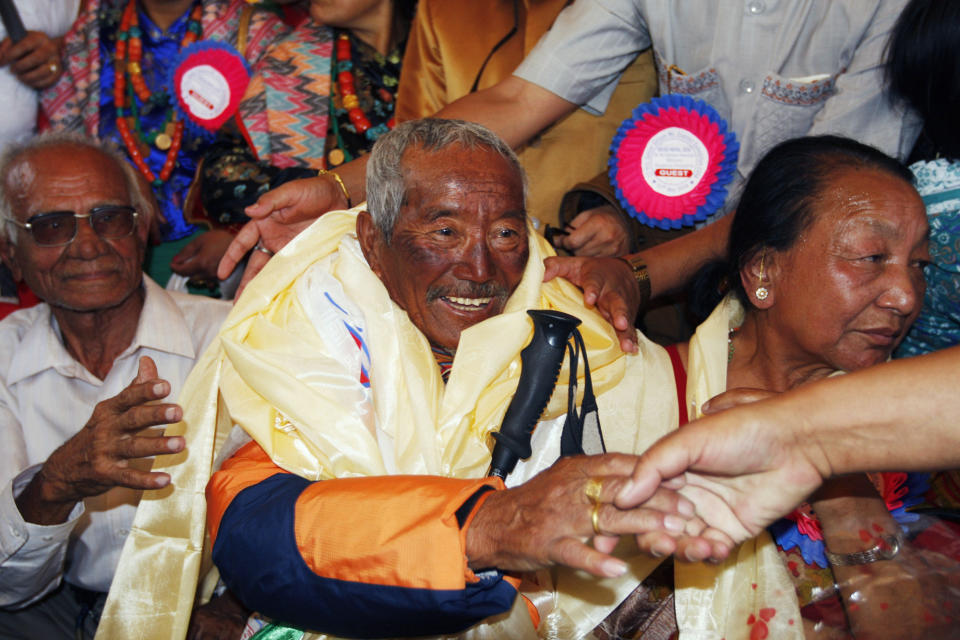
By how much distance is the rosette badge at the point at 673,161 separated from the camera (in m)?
3.05

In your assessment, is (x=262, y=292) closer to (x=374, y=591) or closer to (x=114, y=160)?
(x=374, y=591)

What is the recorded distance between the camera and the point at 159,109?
4398 mm

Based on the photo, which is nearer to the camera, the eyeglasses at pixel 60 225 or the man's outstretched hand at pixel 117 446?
the man's outstretched hand at pixel 117 446

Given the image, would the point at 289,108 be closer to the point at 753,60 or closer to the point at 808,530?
the point at 753,60

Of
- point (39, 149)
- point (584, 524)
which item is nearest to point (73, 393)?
point (39, 149)

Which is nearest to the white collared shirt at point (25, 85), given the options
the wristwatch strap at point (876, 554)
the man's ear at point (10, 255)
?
the man's ear at point (10, 255)

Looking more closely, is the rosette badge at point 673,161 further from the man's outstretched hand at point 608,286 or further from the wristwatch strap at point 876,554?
the wristwatch strap at point 876,554

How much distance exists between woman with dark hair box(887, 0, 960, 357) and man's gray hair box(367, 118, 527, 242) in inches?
49.7

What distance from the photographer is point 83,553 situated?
294 centimetres

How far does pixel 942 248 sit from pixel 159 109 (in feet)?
12.0

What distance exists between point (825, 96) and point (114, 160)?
2.64 meters

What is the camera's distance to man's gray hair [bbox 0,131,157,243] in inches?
123

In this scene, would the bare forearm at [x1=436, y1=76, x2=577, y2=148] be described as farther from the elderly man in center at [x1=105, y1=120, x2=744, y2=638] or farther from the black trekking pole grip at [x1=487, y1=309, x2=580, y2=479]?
the black trekking pole grip at [x1=487, y1=309, x2=580, y2=479]

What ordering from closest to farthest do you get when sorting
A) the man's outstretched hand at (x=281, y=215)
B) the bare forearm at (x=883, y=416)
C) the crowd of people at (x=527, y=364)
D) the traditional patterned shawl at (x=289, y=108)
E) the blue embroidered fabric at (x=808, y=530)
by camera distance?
the bare forearm at (x=883, y=416) → the crowd of people at (x=527, y=364) → the blue embroidered fabric at (x=808, y=530) → the man's outstretched hand at (x=281, y=215) → the traditional patterned shawl at (x=289, y=108)
